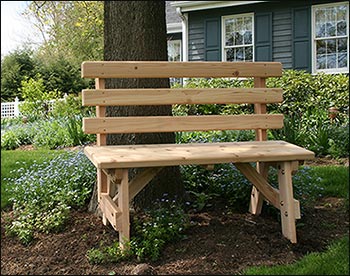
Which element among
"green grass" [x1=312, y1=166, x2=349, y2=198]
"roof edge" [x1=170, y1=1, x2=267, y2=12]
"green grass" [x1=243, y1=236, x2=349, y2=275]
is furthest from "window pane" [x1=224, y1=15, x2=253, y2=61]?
"green grass" [x1=243, y1=236, x2=349, y2=275]

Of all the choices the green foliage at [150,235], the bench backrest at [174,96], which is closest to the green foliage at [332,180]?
the bench backrest at [174,96]

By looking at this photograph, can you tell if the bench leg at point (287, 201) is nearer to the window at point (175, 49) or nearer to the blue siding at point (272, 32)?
the blue siding at point (272, 32)

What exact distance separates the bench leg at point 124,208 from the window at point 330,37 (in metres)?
9.73

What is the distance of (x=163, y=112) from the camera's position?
175 inches

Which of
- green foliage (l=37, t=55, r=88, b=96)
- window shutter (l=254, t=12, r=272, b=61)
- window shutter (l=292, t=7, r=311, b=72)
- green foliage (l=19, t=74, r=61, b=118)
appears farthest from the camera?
green foliage (l=37, t=55, r=88, b=96)

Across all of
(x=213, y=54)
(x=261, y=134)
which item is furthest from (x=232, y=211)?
(x=213, y=54)

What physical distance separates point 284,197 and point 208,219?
0.62m

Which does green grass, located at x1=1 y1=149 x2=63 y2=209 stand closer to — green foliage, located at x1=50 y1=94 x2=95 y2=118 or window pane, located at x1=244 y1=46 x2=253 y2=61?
green foliage, located at x1=50 y1=94 x2=95 y2=118

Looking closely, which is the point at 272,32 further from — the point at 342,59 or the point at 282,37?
the point at 342,59

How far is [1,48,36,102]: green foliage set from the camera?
1328 centimetres

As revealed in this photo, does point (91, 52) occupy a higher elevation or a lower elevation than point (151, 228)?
higher

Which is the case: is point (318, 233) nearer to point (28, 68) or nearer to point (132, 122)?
point (132, 122)

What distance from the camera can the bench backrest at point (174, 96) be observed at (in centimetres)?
400

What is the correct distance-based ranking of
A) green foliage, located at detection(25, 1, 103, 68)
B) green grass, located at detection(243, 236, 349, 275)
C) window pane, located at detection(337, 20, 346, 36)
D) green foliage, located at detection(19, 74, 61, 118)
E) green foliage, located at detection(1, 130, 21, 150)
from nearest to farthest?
green grass, located at detection(243, 236, 349, 275), green foliage, located at detection(1, 130, 21, 150), green foliage, located at detection(19, 74, 61, 118), window pane, located at detection(337, 20, 346, 36), green foliage, located at detection(25, 1, 103, 68)
